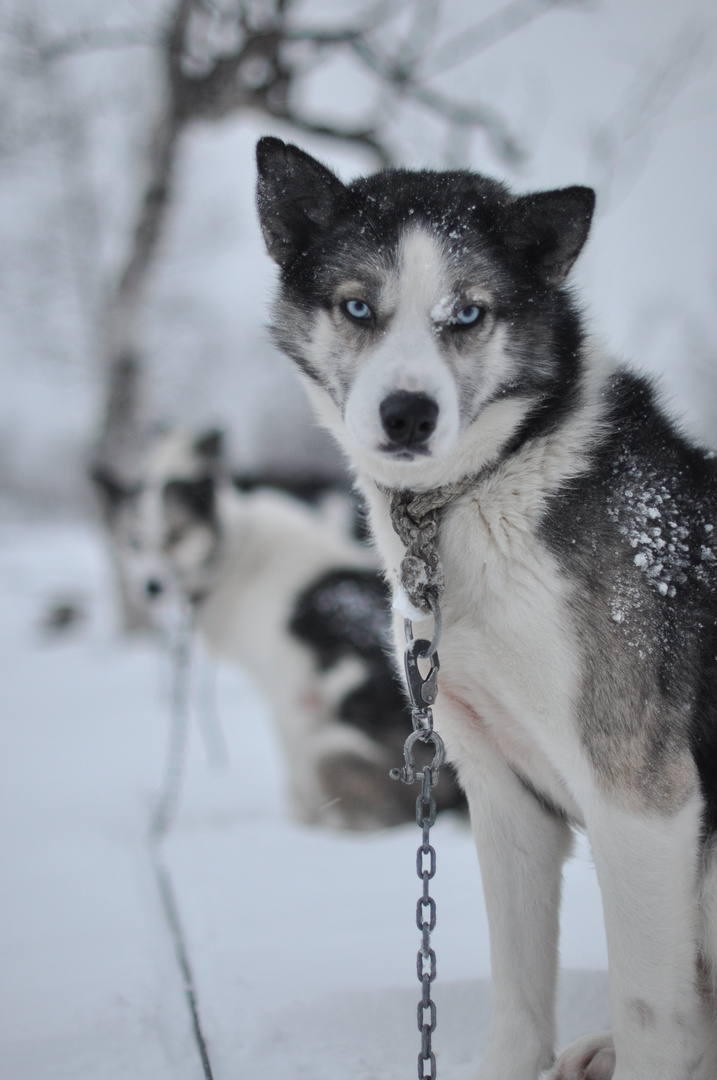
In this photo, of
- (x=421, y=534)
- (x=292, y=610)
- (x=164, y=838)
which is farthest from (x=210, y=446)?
(x=421, y=534)

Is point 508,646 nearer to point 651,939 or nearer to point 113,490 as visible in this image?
point 651,939

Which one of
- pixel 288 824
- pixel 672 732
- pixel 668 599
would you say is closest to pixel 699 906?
pixel 672 732

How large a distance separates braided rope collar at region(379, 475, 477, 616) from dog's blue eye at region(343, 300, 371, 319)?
15.7 inches

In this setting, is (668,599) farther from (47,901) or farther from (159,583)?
(159,583)

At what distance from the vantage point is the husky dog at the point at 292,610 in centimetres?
392

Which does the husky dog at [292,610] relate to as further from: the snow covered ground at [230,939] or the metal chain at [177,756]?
the snow covered ground at [230,939]

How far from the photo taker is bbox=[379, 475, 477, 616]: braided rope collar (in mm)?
1558

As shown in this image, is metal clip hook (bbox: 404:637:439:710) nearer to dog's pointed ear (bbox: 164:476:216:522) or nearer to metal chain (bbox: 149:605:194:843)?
metal chain (bbox: 149:605:194:843)

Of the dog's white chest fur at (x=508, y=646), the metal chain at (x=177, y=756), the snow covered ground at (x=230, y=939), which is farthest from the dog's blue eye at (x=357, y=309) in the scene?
the metal chain at (x=177, y=756)

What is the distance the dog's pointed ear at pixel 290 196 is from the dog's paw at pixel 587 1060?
198cm

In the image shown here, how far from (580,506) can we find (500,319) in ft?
1.55

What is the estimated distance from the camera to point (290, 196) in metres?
1.94

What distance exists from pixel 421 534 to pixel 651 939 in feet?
2.89

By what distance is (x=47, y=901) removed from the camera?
262 centimetres
